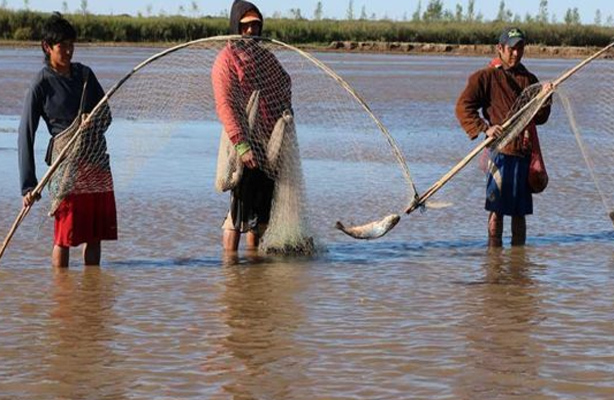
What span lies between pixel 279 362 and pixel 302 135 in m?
9.43

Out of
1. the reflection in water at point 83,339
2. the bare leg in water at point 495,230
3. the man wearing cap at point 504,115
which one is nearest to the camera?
the reflection in water at point 83,339

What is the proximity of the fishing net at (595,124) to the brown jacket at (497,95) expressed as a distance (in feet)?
0.79

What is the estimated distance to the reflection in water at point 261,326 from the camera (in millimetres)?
5109

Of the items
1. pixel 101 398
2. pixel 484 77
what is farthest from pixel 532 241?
pixel 101 398

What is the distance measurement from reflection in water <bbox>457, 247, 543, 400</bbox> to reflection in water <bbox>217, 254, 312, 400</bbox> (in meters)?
0.69

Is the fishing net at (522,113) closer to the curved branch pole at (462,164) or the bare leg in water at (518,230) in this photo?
the curved branch pole at (462,164)

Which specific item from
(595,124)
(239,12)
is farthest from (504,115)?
(595,124)

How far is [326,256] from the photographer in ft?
25.7

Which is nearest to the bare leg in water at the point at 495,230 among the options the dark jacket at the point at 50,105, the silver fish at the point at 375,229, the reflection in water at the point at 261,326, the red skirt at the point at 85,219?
the silver fish at the point at 375,229

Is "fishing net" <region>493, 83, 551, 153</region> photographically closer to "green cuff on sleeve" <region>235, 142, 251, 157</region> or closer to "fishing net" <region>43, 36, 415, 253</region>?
"fishing net" <region>43, 36, 415, 253</region>

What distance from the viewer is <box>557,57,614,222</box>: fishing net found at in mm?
8500

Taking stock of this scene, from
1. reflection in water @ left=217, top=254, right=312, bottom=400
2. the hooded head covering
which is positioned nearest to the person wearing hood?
the hooded head covering

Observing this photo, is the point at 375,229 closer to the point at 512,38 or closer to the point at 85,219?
the point at 512,38

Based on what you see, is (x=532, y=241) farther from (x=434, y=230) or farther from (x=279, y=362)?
(x=279, y=362)
